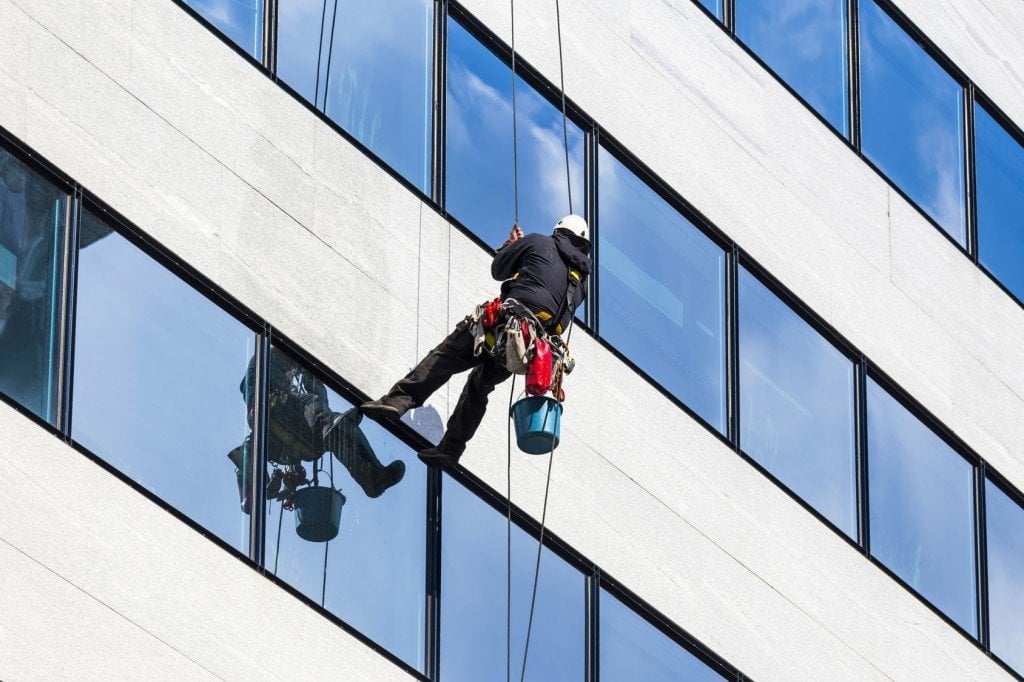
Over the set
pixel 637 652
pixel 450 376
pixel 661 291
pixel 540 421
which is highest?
pixel 661 291

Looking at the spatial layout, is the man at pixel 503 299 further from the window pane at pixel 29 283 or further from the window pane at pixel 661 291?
the window pane at pixel 29 283

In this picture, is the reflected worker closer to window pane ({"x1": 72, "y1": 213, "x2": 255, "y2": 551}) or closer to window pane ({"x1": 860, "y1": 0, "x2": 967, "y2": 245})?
window pane ({"x1": 72, "y1": 213, "x2": 255, "y2": 551})

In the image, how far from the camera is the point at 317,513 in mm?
18141

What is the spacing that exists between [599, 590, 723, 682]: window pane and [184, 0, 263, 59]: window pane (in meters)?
4.85

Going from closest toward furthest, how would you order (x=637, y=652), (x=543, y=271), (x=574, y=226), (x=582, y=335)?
(x=543, y=271), (x=574, y=226), (x=637, y=652), (x=582, y=335)

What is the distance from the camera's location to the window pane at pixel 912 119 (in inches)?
979

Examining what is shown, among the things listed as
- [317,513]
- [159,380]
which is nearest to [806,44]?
[317,513]

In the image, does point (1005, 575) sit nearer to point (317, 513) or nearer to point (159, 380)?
point (317, 513)

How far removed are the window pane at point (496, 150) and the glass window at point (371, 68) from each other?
0.29 metres

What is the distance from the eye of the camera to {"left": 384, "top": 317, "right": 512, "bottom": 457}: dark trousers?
18.4 metres

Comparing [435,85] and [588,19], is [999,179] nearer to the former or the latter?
[588,19]

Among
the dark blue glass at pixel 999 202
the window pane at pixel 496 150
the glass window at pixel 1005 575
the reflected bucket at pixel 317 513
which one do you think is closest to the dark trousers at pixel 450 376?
the reflected bucket at pixel 317 513

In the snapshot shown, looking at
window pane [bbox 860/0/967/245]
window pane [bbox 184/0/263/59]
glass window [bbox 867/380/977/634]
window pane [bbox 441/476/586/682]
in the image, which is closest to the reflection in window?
window pane [bbox 441/476/586/682]

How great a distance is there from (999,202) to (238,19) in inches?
400
